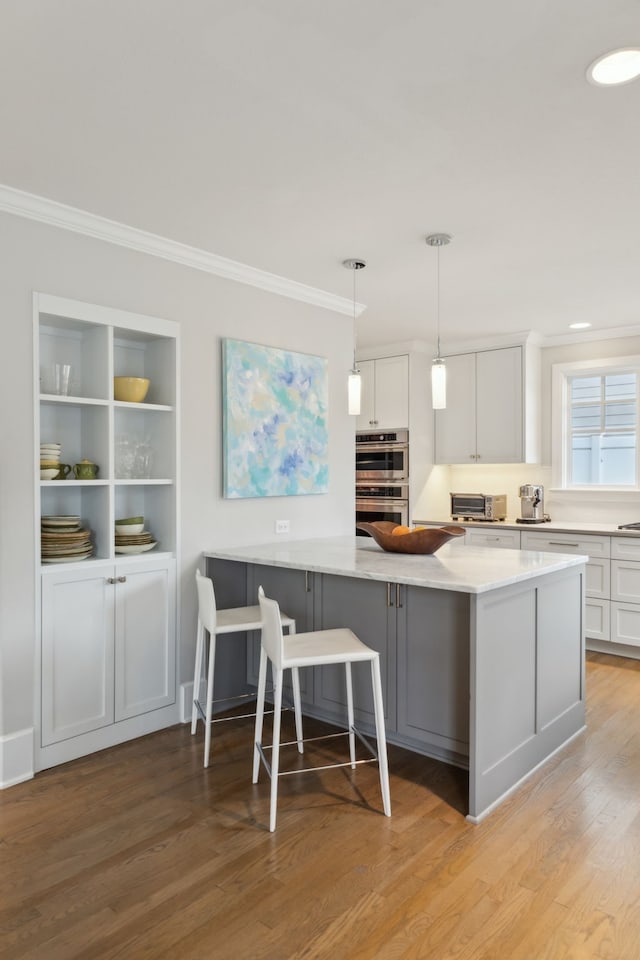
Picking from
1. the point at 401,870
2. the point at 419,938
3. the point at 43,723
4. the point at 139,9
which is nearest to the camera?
the point at 139,9

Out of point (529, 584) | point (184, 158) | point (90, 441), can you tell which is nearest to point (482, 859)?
point (529, 584)

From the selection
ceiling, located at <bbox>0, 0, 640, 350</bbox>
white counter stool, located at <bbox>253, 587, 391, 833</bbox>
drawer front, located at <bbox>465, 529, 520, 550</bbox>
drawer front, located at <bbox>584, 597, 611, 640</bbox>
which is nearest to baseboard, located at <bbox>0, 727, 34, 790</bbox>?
white counter stool, located at <bbox>253, 587, 391, 833</bbox>

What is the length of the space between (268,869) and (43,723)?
1298 mm

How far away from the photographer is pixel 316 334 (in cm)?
425

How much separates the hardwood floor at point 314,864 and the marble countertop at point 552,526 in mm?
2008

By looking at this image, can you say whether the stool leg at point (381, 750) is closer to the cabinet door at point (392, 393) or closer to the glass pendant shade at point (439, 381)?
the glass pendant shade at point (439, 381)

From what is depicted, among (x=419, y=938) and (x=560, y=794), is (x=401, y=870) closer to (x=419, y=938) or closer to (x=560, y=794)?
(x=419, y=938)

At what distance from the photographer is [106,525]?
10.2 feet

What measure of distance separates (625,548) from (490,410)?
166cm

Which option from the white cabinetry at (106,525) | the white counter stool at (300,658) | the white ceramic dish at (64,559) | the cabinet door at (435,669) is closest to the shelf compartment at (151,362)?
the white cabinetry at (106,525)

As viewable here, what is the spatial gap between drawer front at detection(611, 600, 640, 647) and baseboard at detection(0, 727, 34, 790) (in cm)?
392

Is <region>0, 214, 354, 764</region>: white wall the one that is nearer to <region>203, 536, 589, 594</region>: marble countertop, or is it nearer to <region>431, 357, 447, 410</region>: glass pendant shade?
<region>203, 536, 589, 594</region>: marble countertop

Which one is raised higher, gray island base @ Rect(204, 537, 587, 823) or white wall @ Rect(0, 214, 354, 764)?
white wall @ Rect(0, 214, 354, 764)

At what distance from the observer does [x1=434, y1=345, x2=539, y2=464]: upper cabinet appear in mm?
5516
